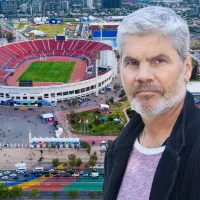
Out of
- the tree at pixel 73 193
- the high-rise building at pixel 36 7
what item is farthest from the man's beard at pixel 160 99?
the high-rise building at pixel 36 7

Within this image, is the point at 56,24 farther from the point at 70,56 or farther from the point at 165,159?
the point at 165,159

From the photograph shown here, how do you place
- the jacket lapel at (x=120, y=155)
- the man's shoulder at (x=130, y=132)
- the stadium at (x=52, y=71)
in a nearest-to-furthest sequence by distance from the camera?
the jacket lapel at (x=120, y=155)
the man's shoulder at (x=130, y=132)
the stadium at (x=52, y=71)

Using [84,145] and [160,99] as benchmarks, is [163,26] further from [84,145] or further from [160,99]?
[84,145]

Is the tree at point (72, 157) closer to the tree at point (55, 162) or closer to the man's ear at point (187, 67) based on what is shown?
the tree at point (55, 162)

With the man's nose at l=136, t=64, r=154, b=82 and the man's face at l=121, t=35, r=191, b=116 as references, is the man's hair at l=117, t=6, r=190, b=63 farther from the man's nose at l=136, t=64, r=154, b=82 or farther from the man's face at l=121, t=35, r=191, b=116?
the man's nose at l=136, t=64, r=154, b=82

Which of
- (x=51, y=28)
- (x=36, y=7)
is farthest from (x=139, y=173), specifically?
(x=36, y=7)
